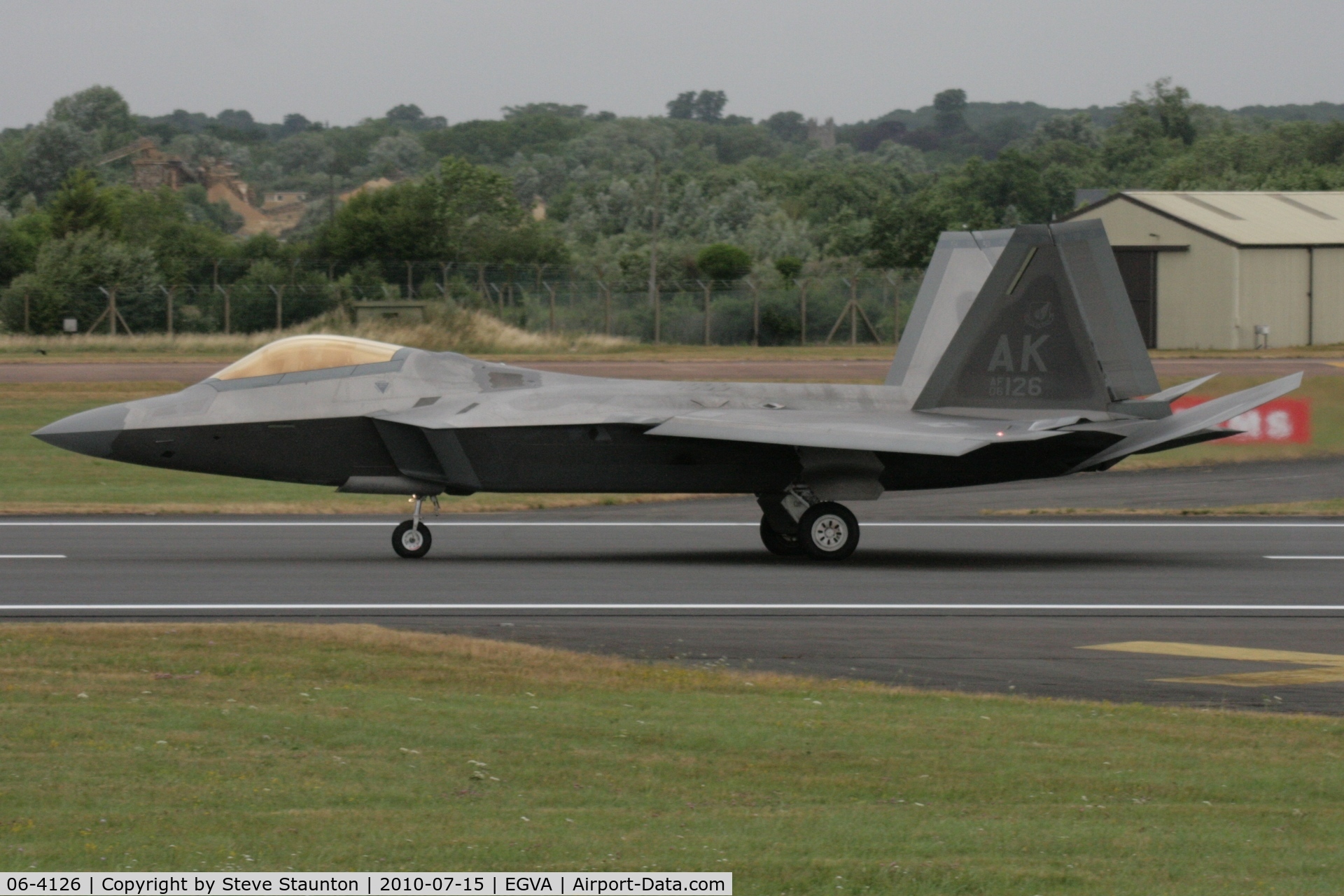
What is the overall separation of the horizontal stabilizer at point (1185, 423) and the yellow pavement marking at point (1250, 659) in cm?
499

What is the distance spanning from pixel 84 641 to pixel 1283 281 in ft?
181

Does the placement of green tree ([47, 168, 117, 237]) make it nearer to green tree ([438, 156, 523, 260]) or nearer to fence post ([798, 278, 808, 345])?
green tree ([438, 156, 523, 260])

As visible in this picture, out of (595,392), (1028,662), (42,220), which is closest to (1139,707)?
(1028,662)

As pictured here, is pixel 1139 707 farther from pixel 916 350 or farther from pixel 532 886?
pixel 916 350

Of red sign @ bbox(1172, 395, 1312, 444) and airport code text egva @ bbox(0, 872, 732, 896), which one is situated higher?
red sign @ bbox(1172, 395, 1312, 444)

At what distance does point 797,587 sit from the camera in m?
16.9

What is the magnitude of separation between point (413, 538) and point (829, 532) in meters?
4.92

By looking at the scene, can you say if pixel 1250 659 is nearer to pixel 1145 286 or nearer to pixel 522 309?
pixel 1145 286

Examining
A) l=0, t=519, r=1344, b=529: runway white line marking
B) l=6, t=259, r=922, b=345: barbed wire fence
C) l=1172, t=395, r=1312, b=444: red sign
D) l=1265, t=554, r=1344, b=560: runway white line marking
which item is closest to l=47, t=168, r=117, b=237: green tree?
l=6, t=259, r=922, b=345: barbed wire fence

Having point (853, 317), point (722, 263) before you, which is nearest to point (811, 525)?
point (853, 317)

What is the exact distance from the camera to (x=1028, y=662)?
1281 centimetres

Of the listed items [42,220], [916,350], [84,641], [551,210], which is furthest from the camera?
[551,210]

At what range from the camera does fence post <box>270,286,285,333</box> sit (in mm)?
57969

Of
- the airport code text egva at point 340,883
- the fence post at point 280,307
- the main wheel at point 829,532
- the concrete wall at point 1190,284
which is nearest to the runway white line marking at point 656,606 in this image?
the main wheel at point 829,532
